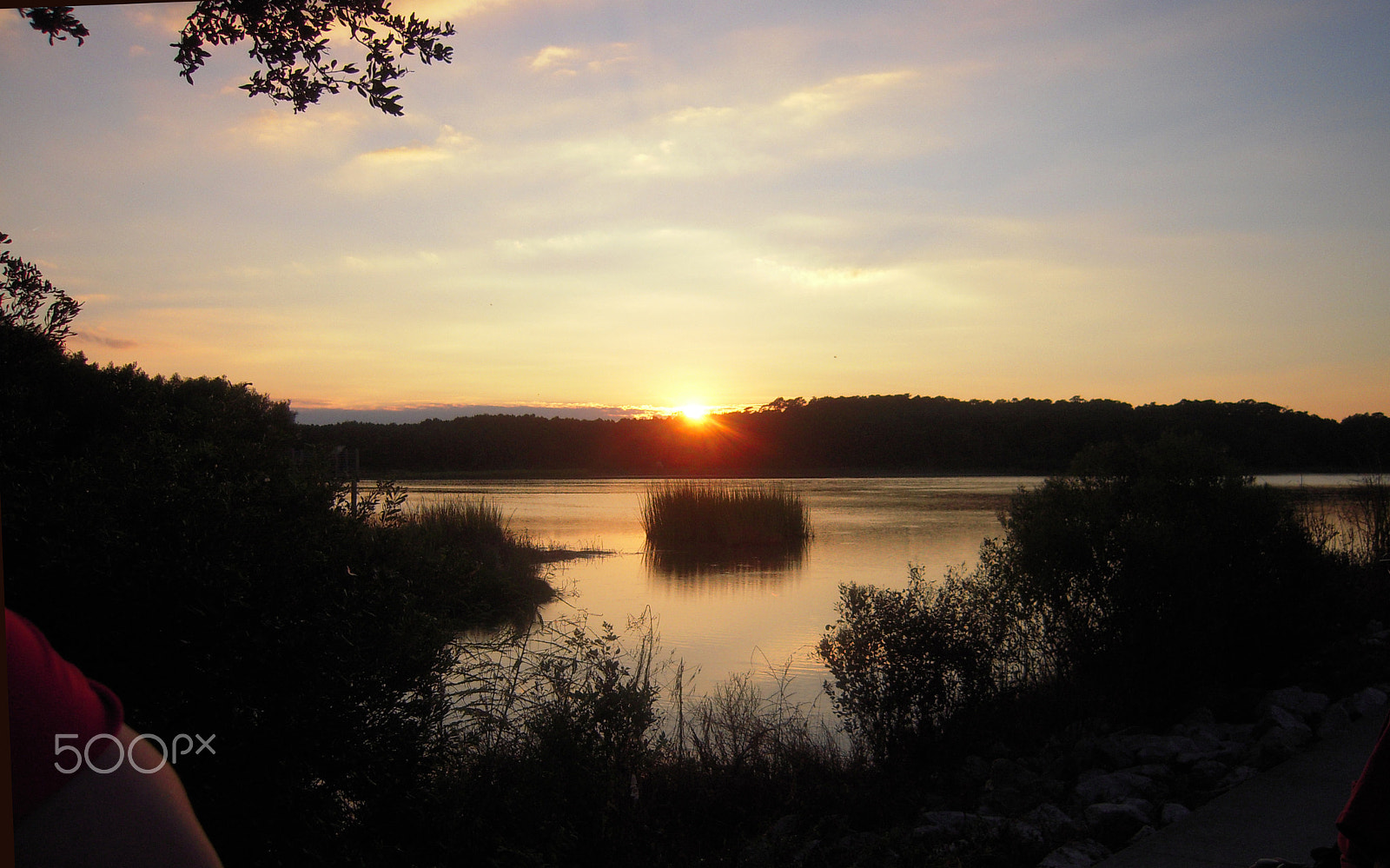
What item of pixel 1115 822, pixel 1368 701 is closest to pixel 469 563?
pixel 1115 822

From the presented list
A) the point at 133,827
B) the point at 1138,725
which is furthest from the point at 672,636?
the point at 133,827

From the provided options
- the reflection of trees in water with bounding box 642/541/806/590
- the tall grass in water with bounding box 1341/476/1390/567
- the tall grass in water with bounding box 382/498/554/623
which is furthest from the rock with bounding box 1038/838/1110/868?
the reflection of trees in water with bounding box 642/541/806/590

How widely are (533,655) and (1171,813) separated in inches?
131

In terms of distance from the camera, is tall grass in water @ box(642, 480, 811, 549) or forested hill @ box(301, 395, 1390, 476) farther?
forested hill @ box(301, 395, 1390, 476)

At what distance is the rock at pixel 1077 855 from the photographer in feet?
12.0

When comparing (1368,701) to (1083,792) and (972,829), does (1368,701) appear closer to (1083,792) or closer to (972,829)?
(1083,792)

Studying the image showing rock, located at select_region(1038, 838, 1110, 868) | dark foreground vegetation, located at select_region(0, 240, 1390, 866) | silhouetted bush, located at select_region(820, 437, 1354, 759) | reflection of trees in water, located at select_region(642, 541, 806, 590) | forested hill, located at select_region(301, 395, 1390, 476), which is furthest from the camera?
forested hill, located at select_region(301, 395, 1390, 476)

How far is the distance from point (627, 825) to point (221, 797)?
197 cm

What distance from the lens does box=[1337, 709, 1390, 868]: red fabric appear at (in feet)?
4.71

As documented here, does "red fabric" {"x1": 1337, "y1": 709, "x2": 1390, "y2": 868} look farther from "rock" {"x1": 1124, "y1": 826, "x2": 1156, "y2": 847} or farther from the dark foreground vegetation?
"rock" {"x1": 1124, "y1": 826, "x2": 1156, "y2": 847}

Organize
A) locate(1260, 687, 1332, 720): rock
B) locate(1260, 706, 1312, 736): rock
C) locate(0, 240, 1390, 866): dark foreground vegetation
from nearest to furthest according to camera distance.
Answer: locate(0, 240, 1390, 866): dark foreground vegetation → locate(1260, 706, 1312, 736): rock → locate(1260, 687, 1332, 720): rock

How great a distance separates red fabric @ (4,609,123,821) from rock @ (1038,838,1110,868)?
3762 mm

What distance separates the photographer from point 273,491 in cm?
352

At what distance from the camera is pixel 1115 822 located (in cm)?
418
